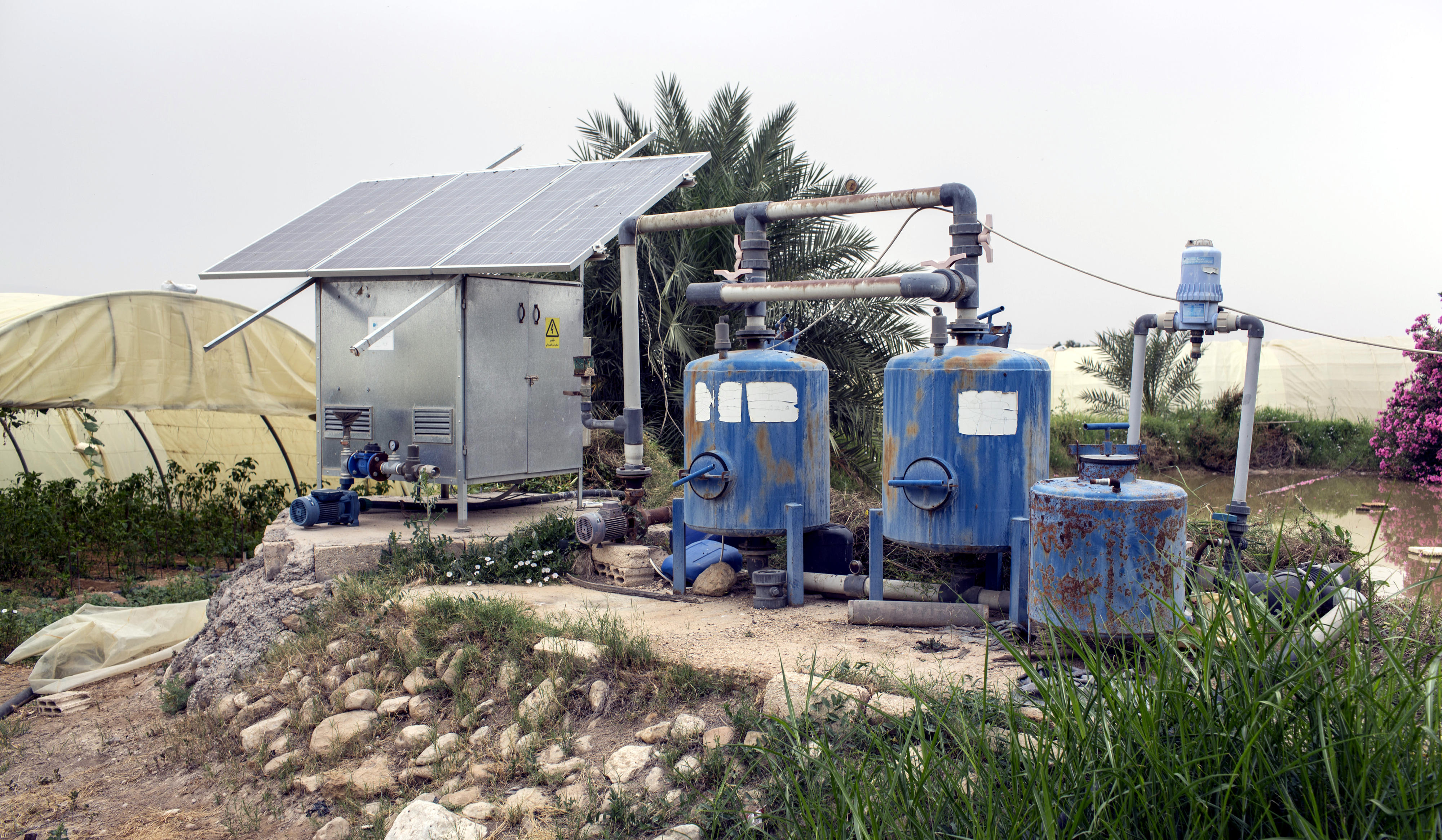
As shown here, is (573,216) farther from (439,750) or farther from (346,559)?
(439,750)

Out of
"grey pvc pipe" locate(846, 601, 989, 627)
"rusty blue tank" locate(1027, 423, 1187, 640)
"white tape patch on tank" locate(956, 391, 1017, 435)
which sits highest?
"white tape patch on tank" locate(956, 391, 1017, 435)

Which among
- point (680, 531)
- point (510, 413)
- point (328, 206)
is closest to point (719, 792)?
point (680, 531)

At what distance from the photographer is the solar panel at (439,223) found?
7973 mm

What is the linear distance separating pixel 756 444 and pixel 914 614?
4.80 ft

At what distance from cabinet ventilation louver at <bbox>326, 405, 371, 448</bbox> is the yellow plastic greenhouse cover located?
379 centimetres

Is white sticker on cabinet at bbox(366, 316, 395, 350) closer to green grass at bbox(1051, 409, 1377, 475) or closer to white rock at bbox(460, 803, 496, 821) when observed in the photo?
white rock at bbox(460, 803, 496, 821)

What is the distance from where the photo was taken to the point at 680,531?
695cm

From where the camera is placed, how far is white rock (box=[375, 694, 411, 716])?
5.59 m

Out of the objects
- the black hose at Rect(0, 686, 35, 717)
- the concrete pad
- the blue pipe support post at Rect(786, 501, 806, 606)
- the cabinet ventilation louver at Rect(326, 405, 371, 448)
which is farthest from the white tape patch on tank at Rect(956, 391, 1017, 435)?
the black hose at Rect(0, 686, 35, 717)

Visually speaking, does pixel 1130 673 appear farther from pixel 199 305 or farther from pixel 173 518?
pixel 199 305

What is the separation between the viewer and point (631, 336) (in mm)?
7672

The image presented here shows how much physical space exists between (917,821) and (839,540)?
4005 mm

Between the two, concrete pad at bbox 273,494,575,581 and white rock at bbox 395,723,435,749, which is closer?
white rock at bbox 395,723,435,749

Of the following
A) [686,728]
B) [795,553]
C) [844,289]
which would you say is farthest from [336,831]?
[844,289]
